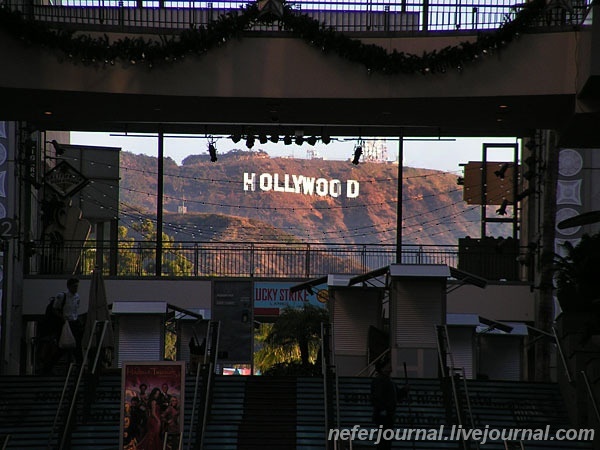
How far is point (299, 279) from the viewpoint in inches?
1596

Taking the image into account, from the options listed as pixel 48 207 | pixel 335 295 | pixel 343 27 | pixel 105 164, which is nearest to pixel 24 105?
pixel 343 27

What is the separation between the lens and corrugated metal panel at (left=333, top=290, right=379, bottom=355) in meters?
26.6

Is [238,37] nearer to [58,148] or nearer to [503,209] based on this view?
[58,148]

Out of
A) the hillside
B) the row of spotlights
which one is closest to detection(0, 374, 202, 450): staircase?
the row of spotlights

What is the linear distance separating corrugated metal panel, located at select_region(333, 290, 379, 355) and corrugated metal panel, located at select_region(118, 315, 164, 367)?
3849 mm

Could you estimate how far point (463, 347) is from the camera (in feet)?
89.7

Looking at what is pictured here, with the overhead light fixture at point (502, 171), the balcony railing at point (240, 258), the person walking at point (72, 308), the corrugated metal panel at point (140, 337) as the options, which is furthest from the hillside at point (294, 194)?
the person walking at point (72, 308)

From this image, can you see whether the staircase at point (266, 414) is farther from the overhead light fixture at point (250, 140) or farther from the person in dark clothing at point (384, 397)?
the overhead light fixture at point (250, 140)

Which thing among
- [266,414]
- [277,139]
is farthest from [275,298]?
[266,414]

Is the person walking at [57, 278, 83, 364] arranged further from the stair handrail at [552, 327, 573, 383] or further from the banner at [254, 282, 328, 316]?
the banner at [254, 282, 328, 316]

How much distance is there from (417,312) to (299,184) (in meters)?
74.0

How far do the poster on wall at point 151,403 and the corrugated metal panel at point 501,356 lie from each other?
50.4 feet

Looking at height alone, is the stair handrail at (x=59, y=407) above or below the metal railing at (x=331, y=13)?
below

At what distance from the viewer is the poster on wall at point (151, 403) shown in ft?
53.9
